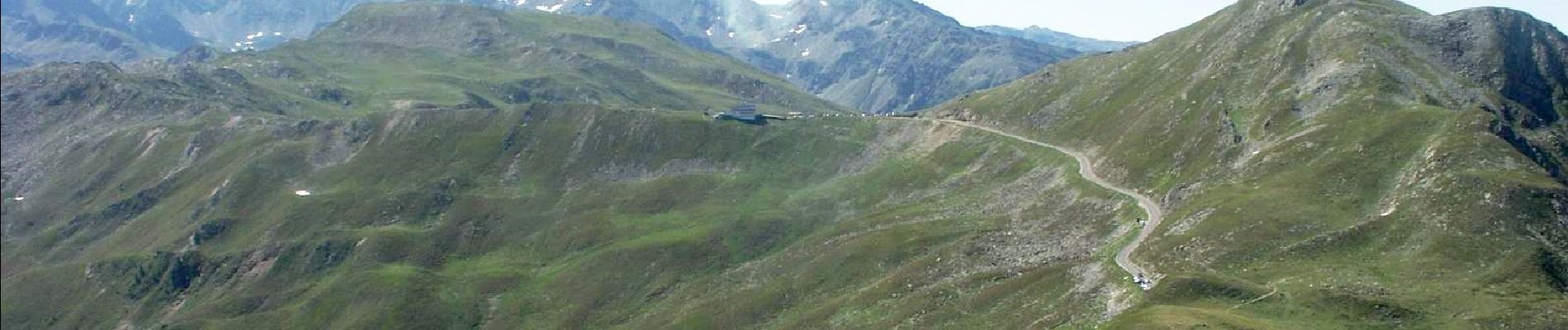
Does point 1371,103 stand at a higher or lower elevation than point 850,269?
higher

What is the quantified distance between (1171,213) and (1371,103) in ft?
132

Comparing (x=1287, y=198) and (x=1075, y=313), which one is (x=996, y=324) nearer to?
(x=1075, y=313)

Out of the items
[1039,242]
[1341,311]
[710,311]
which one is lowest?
[710,311]

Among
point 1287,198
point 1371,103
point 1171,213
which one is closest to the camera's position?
point 1287,198

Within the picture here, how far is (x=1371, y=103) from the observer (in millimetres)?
192000

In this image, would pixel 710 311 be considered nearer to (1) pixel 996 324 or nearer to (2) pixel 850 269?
(2) pixel 850 269

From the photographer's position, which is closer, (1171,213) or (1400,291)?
(1400,291)

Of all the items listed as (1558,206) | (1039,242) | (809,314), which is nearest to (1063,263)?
(1039,242)

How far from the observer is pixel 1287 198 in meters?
165

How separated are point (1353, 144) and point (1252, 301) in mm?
60193

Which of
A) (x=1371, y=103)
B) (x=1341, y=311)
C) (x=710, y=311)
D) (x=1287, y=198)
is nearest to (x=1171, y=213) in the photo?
(x=1287, y=198)

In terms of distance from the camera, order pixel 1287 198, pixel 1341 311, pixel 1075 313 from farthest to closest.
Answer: pixel 1287 198, pixel 1075 313, pixel 1341 311

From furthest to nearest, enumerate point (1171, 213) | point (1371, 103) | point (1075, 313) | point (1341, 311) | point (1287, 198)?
point (1371, 103)
point (1171, 213)
point (1287, 198)
point (1075, 313)
point (1341, 311)

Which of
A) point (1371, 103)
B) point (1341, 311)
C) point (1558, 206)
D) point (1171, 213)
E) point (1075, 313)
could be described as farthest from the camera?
point (1371, 103)
